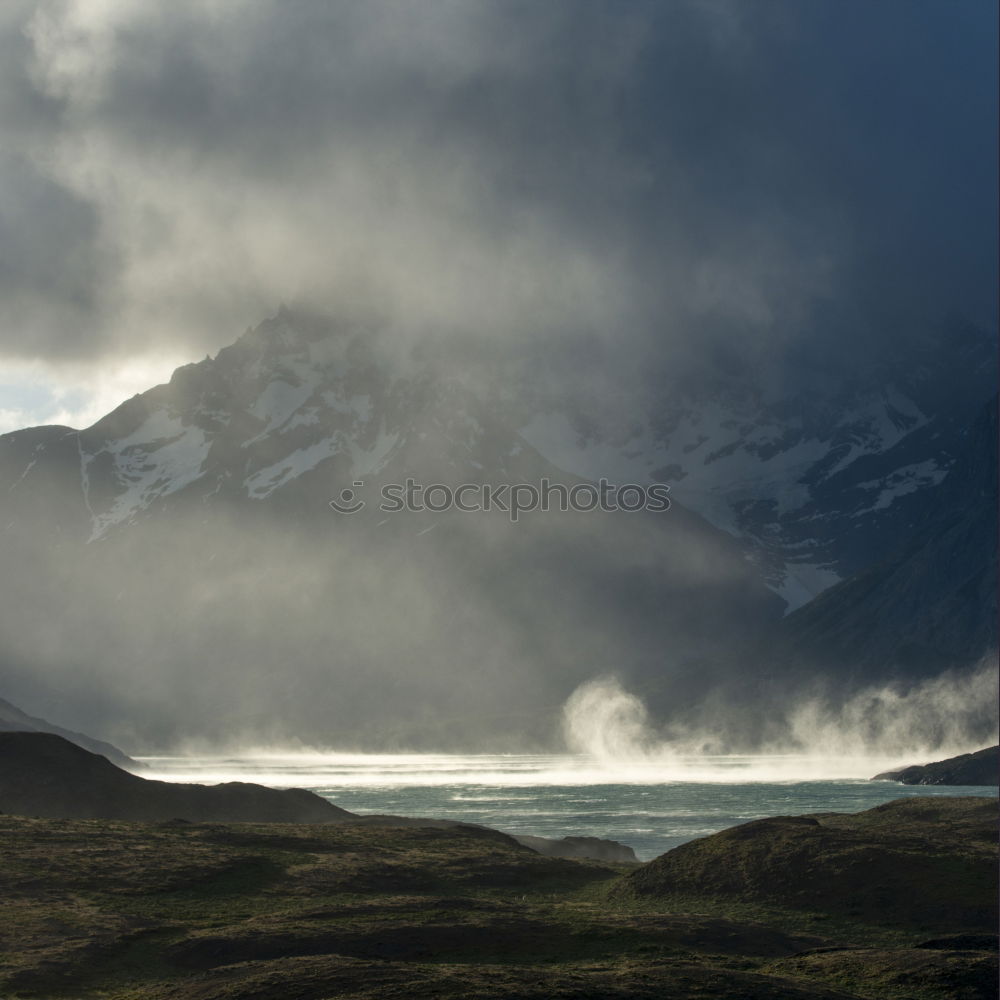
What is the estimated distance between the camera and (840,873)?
93.8 meters

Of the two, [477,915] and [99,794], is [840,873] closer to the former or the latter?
[477,915]

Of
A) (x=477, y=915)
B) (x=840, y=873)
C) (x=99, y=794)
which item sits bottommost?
(x=477, y=915)

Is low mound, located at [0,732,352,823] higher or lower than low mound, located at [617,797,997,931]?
higher

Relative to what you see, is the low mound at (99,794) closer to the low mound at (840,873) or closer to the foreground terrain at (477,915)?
the foreground terrain at (477,915)

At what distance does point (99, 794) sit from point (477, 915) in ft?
248

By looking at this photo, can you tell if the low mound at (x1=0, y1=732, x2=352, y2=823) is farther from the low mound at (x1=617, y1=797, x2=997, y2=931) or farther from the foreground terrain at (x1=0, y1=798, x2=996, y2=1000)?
the low mound at (x1=617, y1=797, x2=997, y2=931)

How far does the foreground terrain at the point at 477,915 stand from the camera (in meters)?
62.0

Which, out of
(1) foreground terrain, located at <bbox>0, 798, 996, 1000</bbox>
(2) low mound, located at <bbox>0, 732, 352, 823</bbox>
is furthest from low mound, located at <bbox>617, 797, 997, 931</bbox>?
(2) low mound, located at <bbox>0, 732, 352, 823</bbox>

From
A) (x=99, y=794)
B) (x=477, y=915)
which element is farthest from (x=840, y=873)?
(x=99, y=794)

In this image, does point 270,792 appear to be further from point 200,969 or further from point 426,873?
point 200,969

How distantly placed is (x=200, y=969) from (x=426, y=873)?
33.1 metres

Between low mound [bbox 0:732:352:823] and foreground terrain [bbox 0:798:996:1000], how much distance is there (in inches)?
932

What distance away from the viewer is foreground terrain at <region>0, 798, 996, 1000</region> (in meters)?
62.0

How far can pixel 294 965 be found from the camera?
62.4m
